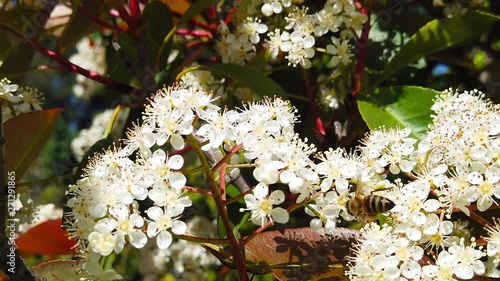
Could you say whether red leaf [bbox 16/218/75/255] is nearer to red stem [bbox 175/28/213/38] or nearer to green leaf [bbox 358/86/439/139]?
red stem [bbox 175/28/213/38]

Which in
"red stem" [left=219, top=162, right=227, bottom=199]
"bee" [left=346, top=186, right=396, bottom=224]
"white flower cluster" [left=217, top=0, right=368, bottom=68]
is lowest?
"bee" [left=346, top=186, right=396, bottom=224]

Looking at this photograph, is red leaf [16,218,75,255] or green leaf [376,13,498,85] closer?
green leaf [376,13,498,85]

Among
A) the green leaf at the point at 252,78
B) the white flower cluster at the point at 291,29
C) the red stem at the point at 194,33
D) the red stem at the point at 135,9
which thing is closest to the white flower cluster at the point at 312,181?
the green leaf at the point at 252,78

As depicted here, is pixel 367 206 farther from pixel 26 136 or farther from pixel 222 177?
pixel 26 136

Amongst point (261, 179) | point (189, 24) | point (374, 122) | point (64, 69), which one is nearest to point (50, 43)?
point (189, 24)

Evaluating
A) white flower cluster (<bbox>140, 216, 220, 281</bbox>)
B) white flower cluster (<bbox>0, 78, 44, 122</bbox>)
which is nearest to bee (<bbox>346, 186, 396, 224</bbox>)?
white flower cluster (<bbox>0, 78, 44, 122</bbox>)

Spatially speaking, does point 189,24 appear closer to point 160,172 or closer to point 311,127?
point 311,127
